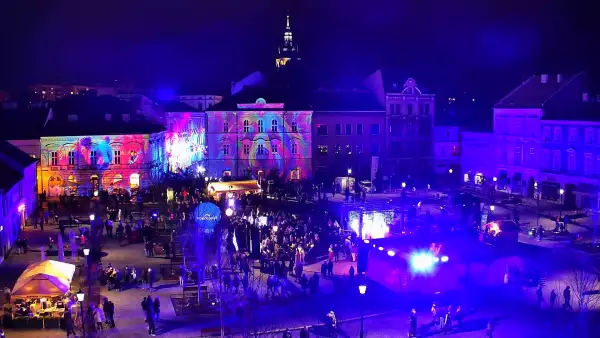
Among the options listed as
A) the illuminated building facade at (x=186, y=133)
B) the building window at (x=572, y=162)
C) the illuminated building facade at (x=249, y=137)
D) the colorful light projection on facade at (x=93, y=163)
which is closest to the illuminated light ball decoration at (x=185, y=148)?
the illuminated building facade at (x=186, y=133)

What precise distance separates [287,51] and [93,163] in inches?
1770

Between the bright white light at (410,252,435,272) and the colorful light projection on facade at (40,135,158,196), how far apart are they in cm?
3077

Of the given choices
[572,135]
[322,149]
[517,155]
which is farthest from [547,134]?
[322,149]

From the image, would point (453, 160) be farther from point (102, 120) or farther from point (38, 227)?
point (38, 227)

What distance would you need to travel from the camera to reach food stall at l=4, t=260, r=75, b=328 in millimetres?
20812

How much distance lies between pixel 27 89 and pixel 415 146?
7229 cm

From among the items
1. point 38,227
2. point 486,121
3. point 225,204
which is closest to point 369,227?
point 225,204

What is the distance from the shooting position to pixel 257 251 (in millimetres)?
30672

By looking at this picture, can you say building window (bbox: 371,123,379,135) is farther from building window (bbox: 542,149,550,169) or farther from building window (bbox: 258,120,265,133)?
building window (bbox: 542,149,550,169)

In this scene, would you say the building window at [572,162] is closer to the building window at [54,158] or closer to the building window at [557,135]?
the building window at [557,135]

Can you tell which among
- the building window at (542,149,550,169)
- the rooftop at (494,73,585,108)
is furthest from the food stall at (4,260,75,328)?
the rooftop at (494,73,585,108)

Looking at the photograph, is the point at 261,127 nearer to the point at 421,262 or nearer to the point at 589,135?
the point at 589,135

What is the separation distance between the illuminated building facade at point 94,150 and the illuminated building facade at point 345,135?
49.1 ft

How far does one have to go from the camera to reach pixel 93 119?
5147 centimetres
